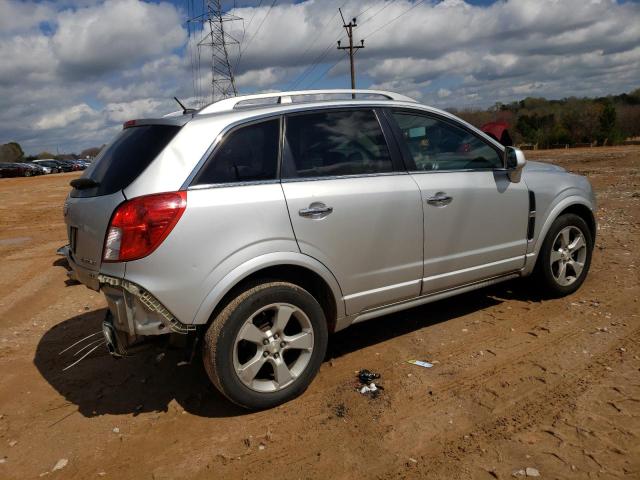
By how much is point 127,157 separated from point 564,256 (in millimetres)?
3867

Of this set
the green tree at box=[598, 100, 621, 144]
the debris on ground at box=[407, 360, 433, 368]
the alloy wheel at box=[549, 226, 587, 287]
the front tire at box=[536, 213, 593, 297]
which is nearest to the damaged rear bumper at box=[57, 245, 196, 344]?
the debris on ground at box=[407, 360, 433, 368]

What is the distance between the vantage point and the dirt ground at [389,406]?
114 inches

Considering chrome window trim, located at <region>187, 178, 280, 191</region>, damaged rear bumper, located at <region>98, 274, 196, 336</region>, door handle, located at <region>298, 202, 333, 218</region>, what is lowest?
damaged rear bumper, located at <region>98, 274, 196, 336</region>

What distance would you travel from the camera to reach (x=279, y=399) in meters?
3.46

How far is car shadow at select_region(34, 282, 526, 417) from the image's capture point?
3689 millimetres

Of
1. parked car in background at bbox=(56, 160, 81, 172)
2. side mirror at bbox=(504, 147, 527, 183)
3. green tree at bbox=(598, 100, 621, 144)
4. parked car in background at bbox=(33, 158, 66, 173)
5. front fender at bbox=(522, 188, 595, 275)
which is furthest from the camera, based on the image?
parked car in background at bbox=(56, 160, 81, 172)

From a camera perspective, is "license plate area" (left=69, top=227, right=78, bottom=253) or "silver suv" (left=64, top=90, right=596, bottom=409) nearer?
"silver suv" (left=64, top=90, right=596, bottom=409)

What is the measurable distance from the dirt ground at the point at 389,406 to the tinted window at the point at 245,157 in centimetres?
122

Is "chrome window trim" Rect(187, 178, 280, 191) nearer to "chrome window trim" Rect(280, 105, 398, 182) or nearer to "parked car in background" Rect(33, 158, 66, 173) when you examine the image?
"chrome window trim" Rect(280, 105, 398, 182)

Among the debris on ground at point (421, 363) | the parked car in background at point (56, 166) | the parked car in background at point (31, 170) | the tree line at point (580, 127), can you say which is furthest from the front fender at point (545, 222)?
the parked car in background at point (56, 166)

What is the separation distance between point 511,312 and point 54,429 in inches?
147

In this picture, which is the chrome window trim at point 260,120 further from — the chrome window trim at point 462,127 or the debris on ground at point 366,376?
the debris on ground at point 366,376

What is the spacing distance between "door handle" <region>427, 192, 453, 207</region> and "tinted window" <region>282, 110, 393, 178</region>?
0.39 meters

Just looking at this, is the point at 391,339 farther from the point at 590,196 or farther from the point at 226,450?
the point at 590,196
